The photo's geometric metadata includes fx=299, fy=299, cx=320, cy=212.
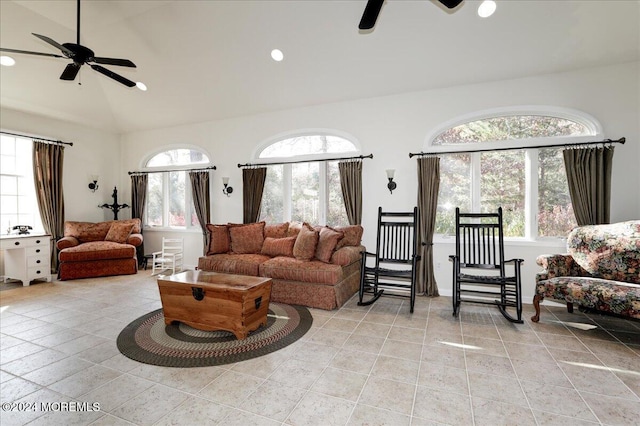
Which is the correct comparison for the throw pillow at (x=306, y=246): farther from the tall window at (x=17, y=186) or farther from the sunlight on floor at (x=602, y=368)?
the tall window at (x=17, y=186)

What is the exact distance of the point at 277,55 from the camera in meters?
4.30

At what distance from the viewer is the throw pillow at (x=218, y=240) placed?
4879 millimetres

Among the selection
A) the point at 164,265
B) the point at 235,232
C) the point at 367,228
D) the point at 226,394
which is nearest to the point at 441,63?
the point at 367,228

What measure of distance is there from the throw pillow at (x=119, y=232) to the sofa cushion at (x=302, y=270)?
3.60 m

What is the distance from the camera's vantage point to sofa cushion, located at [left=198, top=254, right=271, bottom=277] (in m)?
4.31

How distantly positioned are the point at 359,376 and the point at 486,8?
12.8 ft

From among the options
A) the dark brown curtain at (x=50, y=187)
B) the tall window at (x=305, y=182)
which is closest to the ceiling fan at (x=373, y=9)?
the tall window at (x=305, y=182)

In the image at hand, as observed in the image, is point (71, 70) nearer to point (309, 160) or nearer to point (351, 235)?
point (309, 160)

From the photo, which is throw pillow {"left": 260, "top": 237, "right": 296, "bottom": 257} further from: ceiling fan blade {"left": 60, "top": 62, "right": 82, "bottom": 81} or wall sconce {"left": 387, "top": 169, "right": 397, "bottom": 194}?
ceiling fan blade {"left": 60, "top": 62, "right": 82, "bottom": 81}

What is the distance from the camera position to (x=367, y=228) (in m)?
4.81

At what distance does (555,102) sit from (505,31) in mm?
1218

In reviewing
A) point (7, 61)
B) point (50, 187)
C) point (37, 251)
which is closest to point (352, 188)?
point (37, 251)

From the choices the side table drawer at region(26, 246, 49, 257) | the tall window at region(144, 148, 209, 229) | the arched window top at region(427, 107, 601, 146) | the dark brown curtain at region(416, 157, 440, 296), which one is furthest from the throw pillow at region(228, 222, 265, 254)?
the side table drawer at region(26, 246, 49, 257)

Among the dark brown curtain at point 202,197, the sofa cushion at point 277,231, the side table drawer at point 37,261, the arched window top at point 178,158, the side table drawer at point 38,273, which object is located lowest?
the side table drawer at point 38,273
